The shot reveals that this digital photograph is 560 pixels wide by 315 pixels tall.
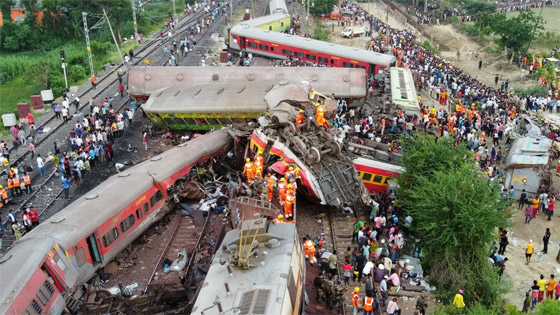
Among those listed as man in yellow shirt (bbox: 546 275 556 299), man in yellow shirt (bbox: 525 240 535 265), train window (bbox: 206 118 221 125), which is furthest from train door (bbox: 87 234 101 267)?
man in yellow shirt (bbox: 525 240 535 265)

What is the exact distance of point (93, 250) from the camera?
18.8 metres

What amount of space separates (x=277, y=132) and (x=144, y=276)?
826cm

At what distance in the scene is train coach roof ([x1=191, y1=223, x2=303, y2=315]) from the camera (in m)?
12.7

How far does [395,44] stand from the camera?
172ft

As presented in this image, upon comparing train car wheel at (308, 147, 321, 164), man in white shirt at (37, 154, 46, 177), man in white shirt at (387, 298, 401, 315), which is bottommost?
man in white shirt at (37, 154, 46, 177)

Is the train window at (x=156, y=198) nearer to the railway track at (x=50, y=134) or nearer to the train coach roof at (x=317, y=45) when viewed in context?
the railway track at (x=50, y=134)

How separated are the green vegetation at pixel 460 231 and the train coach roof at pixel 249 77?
13174 millimetres

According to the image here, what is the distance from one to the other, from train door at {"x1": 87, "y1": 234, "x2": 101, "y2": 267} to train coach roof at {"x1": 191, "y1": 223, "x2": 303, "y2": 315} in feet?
18.1

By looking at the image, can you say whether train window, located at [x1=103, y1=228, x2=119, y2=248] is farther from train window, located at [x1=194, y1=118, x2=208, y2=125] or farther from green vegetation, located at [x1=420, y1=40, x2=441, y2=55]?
green vegetation, located at [x1=420, y1=40, x2=441, y2=55]

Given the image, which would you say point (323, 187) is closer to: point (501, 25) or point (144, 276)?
point (144, 276)

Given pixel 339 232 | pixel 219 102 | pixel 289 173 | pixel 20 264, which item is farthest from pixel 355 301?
pixel 219 102

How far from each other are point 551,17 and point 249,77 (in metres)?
59.2

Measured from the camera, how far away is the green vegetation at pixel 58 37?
53.7 meters

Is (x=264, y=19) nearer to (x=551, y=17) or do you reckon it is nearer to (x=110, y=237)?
(x=110, y=237)
